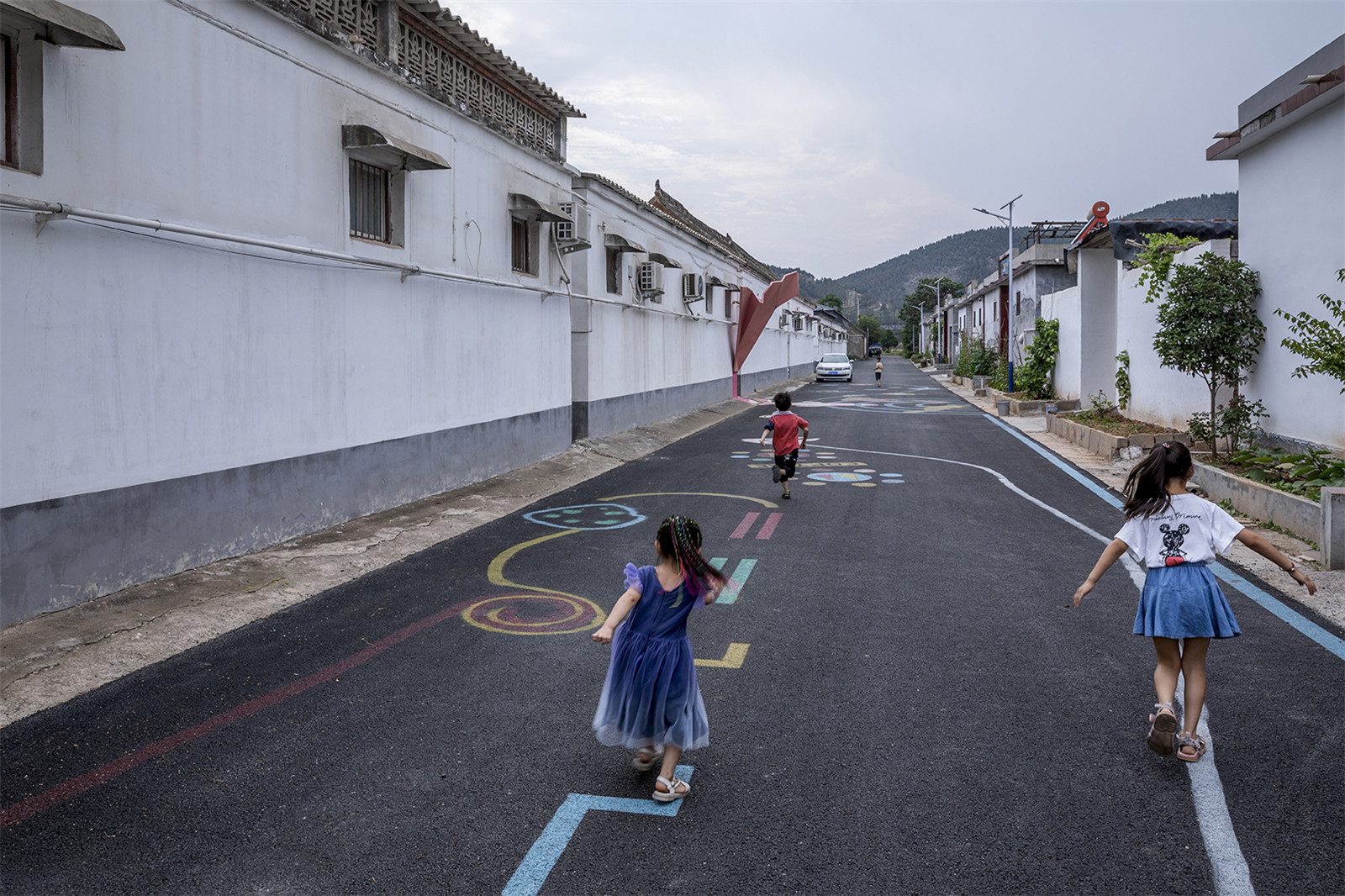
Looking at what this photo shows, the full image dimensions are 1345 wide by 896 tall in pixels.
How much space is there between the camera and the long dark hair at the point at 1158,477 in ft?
14.9

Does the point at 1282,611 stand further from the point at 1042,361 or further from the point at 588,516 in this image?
the point at 1042,361

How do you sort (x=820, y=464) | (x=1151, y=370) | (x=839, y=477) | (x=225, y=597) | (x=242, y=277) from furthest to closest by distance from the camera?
(x=1151, y=370) < (x=820, y=464) < (x=839, y=477) < (x=242, y=277) < (x=225, y=597)

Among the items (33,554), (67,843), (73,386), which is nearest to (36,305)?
(73,386)

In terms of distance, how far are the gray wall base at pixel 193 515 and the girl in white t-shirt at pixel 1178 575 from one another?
6.76 meters

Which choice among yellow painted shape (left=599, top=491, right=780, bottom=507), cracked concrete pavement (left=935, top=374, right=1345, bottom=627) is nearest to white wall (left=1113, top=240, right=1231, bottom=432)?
cracked concrete pavement (left=935, top=374, right=1345, bottom=627)

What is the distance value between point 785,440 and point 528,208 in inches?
224

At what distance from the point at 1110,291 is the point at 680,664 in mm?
22035

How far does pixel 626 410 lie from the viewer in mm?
→ 20391

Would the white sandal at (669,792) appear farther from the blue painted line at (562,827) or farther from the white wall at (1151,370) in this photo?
the white wall at (1151,370)

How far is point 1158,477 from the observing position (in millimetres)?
4551

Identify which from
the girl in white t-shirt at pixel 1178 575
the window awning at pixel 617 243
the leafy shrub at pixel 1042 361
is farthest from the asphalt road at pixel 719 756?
the leafy shrub at pixel 1042 361

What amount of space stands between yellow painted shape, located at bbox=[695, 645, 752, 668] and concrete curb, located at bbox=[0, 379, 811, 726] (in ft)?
11.3

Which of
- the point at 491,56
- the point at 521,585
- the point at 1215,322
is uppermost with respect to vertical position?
the point at 491,56

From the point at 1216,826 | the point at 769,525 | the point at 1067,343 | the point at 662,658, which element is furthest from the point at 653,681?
the point at 1067,343
